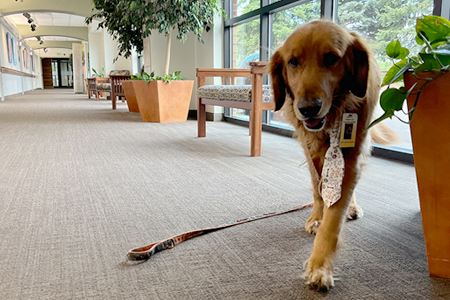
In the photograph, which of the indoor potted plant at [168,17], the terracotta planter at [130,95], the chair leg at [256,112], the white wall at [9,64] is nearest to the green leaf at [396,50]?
the chair leg at [256,112]

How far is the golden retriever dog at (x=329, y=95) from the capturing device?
0.94 meters

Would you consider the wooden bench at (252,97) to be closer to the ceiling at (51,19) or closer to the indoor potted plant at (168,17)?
the indoor potted plant at (168,17)

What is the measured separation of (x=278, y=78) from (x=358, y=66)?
277mm

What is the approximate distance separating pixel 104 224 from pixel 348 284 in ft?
2.95

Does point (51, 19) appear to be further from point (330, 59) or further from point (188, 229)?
point (330, 59)

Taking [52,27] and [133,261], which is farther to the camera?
[52,27]

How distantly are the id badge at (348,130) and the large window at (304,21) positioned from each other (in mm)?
349

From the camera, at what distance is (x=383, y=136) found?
1.64 m

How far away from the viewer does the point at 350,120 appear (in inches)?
38.4

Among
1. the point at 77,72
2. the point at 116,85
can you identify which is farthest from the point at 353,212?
the point at 77,72

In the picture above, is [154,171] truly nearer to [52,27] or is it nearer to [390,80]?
[390,80]

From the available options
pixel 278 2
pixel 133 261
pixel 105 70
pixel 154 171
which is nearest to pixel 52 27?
pixel 105 70

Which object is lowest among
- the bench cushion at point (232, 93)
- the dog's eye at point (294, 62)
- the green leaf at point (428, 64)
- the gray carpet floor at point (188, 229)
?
the gray carpet floor at point (188, 229)

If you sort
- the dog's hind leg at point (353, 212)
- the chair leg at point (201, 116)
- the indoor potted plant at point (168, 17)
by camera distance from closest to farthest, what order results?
1. the dog's hind leg at point (353, 212)
2. the chair leg at point (201, 116)
3. the indoor potted plant at point (168, 17)
